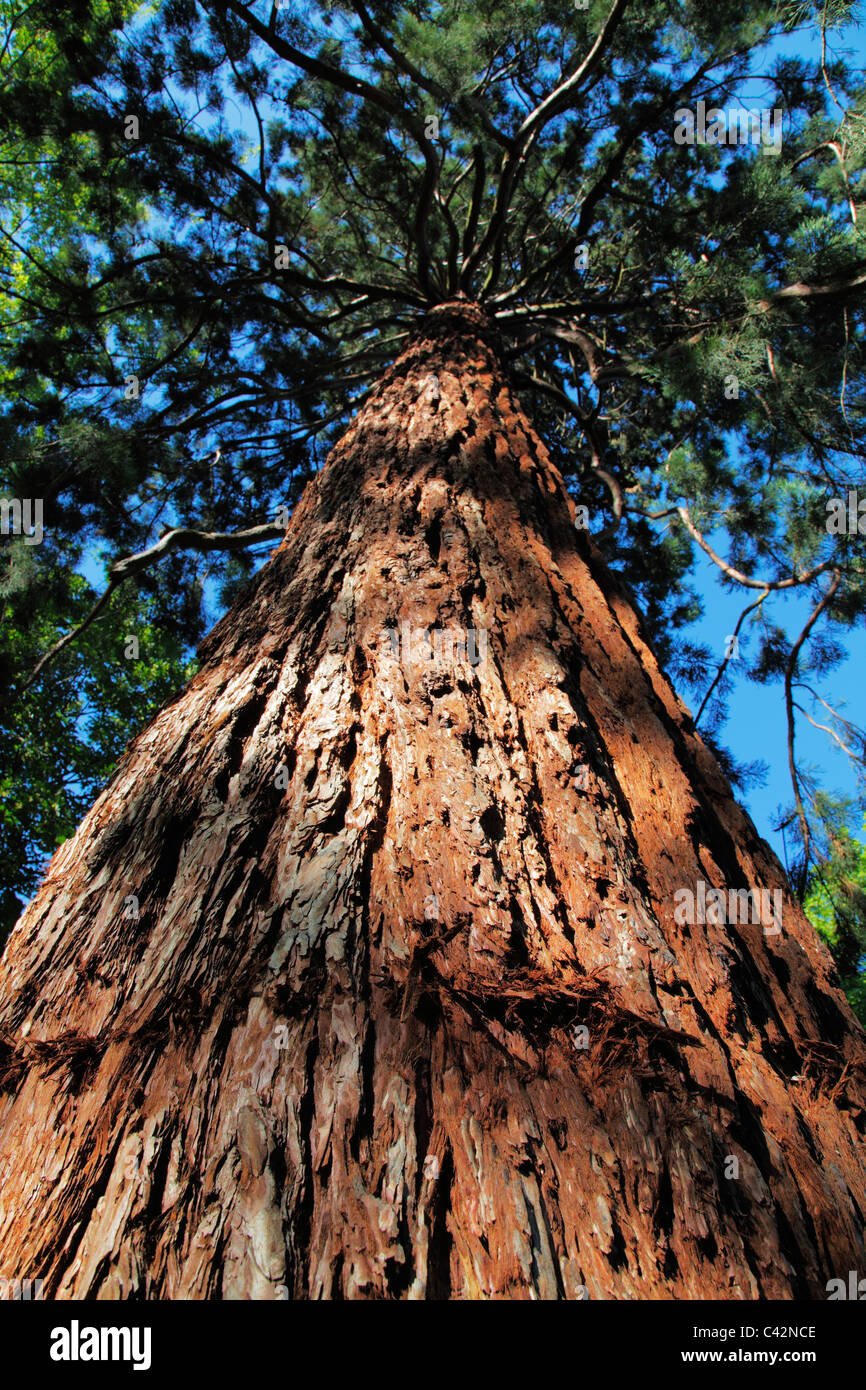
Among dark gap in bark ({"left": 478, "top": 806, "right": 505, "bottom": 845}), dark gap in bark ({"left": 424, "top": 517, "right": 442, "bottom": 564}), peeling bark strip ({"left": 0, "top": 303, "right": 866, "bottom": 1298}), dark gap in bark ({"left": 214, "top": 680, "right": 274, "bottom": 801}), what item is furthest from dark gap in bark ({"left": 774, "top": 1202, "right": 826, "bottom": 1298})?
dark gap in bark ({"left": 424, "top": 517, "right": 442, "bottom": 564})

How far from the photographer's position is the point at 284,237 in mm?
5215

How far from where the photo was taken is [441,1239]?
2.57ft

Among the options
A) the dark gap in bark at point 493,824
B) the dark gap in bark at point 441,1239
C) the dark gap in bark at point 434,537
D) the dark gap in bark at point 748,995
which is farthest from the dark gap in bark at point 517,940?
the dark gap in bark at point 434,537

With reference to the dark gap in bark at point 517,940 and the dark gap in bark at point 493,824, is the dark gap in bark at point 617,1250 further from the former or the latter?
the dark gap in bark at point 493,824

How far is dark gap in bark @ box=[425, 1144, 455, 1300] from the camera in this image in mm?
753

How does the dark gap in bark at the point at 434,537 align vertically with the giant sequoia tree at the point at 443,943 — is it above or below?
above

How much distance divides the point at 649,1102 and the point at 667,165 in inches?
259

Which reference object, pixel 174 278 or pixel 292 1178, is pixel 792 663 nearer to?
pixel 292 1178

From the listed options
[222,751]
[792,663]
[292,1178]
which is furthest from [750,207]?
[292,1178]

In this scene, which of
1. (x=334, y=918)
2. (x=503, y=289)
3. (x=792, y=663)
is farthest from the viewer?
(x=503, y=289)

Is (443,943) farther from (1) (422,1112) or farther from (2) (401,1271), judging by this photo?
(2) (401,1271)

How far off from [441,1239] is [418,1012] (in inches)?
10.0

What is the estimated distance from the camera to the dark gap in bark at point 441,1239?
753 millimetres

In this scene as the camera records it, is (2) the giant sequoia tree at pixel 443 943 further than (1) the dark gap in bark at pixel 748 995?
No
